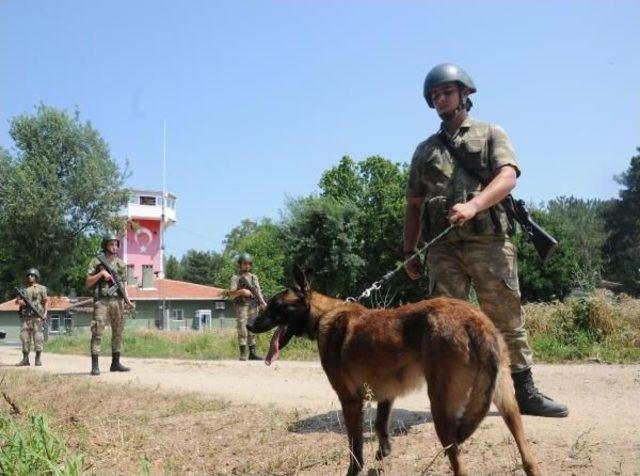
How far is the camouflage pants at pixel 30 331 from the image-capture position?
15.1 metres

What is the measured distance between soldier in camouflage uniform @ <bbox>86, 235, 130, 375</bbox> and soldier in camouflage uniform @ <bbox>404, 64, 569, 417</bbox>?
7.49 metres

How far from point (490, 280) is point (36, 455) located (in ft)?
11.7

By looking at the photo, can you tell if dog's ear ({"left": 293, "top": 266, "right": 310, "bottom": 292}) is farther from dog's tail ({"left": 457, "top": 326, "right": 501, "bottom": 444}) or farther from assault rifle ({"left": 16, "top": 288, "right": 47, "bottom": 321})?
assault rifle ({"left": 16, "top": 288, "right": 47, "bottom": 321})

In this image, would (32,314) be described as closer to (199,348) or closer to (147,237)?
(199,348)

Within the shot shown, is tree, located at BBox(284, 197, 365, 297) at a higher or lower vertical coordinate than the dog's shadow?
higher

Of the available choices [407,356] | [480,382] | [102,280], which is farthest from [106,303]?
[480,382]

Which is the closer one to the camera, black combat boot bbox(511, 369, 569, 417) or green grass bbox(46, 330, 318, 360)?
black combat boot bbox(511, 369, 569, 417)

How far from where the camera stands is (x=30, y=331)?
608 inches

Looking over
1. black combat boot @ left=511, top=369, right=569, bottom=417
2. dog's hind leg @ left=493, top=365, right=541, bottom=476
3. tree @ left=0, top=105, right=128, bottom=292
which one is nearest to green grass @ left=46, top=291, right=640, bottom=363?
black combat boot @ left=511, top=369, right=569, bottom=417

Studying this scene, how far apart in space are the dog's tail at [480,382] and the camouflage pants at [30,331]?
44.8ft

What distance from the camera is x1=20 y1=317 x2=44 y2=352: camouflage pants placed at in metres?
15.1

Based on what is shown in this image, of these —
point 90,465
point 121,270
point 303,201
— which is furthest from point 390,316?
point 303,201

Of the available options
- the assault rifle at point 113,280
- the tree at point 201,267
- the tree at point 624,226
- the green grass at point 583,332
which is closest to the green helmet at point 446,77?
the green grass at point 583,332

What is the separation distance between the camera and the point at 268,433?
559 cm
